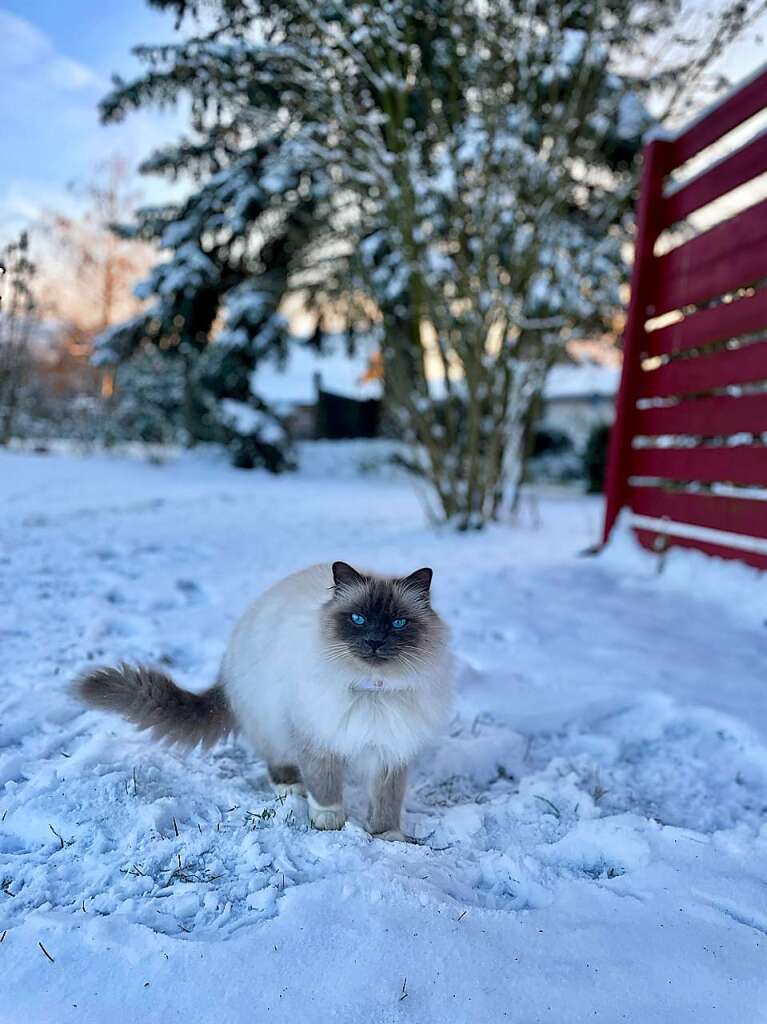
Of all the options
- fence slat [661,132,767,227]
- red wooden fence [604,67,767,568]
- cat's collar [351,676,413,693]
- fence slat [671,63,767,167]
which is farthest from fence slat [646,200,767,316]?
cat's collar [351,676,413,693]

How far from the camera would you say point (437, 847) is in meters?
1.66

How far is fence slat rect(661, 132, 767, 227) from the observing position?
13.8 feet

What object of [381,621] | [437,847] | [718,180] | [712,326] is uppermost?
[718,180]

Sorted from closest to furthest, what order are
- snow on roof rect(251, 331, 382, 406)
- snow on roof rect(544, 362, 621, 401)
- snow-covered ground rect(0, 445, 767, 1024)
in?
snow-covered ground rect(0, 445, 767, 1024)
snow on roof rect(544, 362, 621, 401)
snow on roof rect(251, 331, 382, 406)

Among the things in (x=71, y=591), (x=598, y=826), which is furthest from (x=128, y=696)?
(x=71, y=591)

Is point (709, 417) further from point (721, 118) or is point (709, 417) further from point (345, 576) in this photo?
point (345, 576)

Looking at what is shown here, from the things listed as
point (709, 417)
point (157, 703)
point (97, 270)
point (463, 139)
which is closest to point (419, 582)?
point (157, 703)

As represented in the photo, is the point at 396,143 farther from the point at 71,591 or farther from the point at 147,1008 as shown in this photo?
the point at 147,1008

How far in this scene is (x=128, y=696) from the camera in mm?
1830

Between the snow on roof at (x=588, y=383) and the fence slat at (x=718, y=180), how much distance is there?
602cm

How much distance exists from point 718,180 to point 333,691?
15.3ft

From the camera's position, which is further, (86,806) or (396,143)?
(396,143)

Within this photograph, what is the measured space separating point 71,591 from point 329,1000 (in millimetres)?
3018

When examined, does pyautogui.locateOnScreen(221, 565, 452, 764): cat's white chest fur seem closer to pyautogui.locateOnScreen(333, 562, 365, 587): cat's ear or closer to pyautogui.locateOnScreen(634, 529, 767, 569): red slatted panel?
pyautogui.locateOnScreen(333, 562, 365, 587): cat's ear
